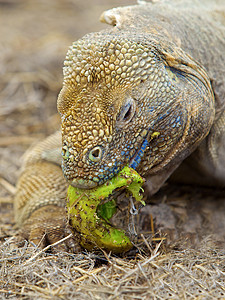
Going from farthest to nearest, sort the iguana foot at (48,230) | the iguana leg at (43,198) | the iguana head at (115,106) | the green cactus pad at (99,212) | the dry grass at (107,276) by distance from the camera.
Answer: the iguana leg at (43,198)
the iguana foot at (48,230)
the green cactus pad at (99,212)
the iguana head at (115,106)
the dry grass at (107,276)

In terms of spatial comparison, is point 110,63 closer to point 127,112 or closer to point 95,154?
point 127,112

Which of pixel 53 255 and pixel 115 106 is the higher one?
pixel 115 106

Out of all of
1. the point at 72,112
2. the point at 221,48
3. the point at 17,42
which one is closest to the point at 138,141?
the point at 72,112

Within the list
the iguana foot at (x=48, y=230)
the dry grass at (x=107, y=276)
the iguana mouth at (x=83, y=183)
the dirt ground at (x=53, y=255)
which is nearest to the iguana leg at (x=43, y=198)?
the iguana foot at (x=48, y=230)

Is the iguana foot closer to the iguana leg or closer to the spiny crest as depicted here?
the iguana leg

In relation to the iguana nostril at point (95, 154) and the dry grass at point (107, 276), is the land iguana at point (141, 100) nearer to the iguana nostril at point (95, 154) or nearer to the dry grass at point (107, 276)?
the iguana nostril at point (95, 154)

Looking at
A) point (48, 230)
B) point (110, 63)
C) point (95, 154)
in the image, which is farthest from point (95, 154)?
point (48, 230)

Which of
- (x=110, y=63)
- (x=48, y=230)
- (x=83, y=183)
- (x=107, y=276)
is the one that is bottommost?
(x=48, y=230)
